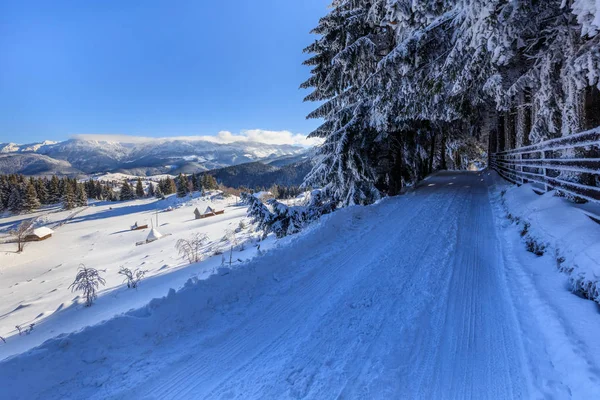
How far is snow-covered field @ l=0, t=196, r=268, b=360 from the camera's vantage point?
6832mm

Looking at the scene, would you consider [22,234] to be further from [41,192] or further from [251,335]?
[251,335]

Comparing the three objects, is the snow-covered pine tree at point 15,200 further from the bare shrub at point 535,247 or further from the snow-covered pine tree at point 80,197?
the bare shrub at point 535,247

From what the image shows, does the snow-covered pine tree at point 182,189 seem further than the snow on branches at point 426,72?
Yes

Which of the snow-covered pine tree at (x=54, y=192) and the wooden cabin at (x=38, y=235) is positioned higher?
the snow-covered pine tree at (x=54, y=192)

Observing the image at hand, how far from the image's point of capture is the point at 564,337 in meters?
2.34

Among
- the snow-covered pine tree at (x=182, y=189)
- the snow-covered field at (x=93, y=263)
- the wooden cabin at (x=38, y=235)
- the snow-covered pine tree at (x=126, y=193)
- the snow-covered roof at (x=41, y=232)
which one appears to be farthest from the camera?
the snow-covered pine tree at (x=126, y=193)

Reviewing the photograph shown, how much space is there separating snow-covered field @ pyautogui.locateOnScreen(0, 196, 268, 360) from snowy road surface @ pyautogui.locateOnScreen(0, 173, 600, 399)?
2148mm

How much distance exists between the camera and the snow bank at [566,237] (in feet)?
9.25

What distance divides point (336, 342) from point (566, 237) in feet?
11.4

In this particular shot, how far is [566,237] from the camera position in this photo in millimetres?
3633

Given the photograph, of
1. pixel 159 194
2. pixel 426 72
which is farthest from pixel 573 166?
pixel 159 194

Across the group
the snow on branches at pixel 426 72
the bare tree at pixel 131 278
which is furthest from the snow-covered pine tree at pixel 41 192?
the snow on branches at pixel 426 72

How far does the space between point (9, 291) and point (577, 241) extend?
1055 inches

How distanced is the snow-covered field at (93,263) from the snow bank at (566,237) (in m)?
5.37
